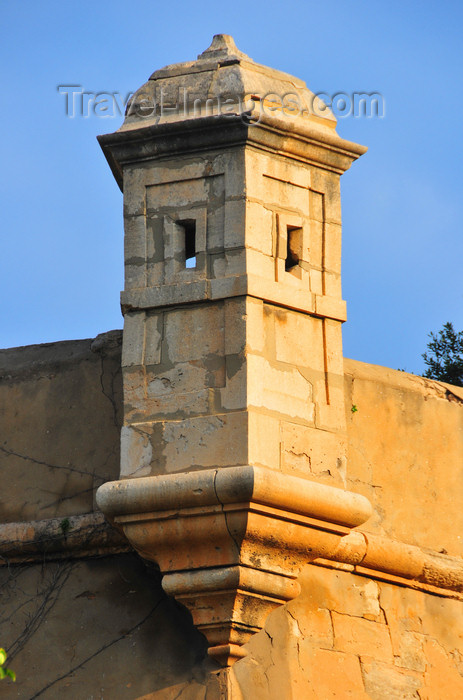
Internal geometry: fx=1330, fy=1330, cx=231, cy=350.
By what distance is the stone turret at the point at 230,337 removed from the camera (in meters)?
6.07

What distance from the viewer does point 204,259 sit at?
6520mm

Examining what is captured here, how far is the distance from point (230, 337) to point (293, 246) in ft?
2.26

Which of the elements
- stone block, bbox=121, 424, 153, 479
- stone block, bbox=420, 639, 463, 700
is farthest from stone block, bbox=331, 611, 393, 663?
stone block, bbox=121, 424, 153, 479

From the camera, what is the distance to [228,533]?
6.02m

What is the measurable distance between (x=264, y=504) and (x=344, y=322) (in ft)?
3.90

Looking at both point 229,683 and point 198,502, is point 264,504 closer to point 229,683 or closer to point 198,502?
point 198,502

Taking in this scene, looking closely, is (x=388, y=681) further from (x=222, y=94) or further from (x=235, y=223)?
(x=222, y=94)

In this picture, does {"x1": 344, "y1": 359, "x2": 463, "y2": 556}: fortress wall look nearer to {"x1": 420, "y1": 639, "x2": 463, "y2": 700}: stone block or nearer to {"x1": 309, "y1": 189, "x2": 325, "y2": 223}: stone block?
{"x1": 420, "y1": 639, "x2": 463, "y2": 700}: stone block

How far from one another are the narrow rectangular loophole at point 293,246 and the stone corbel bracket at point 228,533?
1189 millimetres

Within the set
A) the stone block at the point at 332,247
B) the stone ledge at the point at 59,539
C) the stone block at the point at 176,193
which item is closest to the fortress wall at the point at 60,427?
the stone ledge at the point at 59,539

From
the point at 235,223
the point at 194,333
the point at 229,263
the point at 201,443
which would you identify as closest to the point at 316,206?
the point at 235,223

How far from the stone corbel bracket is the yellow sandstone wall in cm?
37

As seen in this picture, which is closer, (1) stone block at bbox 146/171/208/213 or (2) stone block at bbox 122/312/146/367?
(2) stone block at bbox 122/312/146/367

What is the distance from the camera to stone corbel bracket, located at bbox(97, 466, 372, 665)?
5.98m
